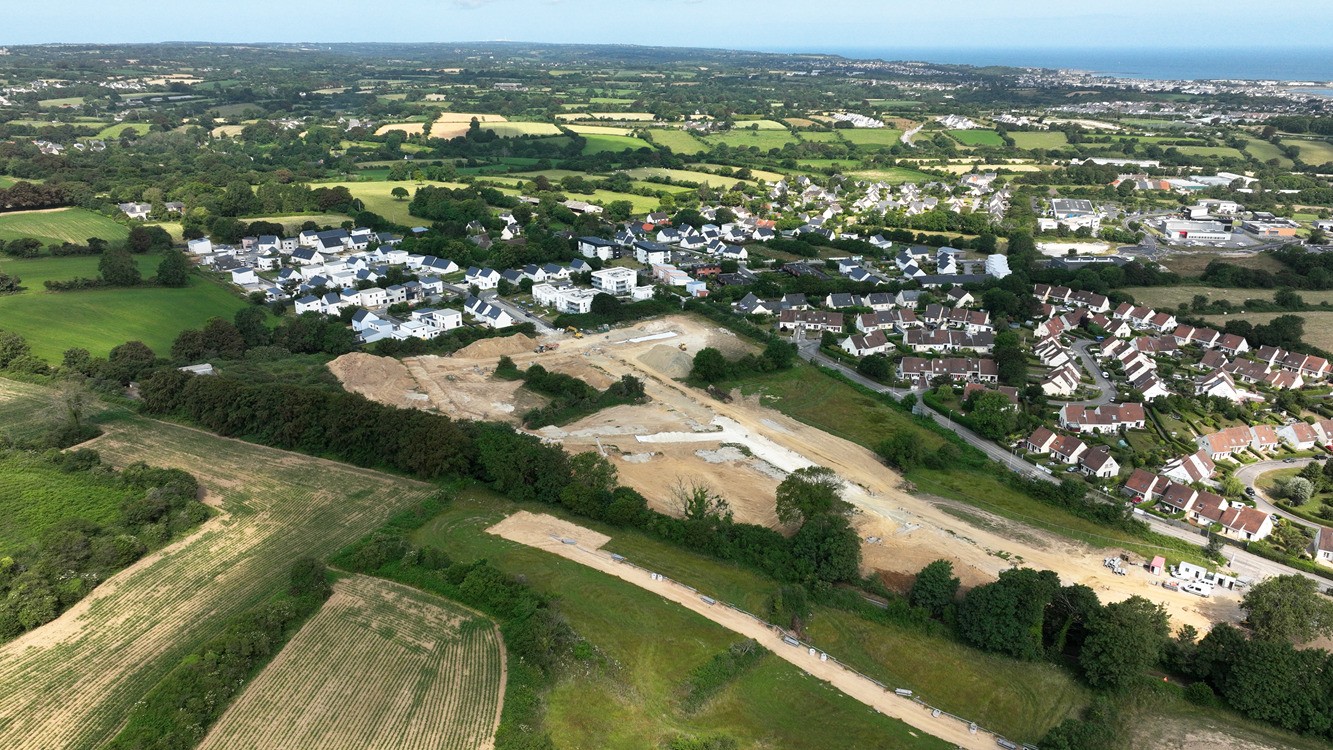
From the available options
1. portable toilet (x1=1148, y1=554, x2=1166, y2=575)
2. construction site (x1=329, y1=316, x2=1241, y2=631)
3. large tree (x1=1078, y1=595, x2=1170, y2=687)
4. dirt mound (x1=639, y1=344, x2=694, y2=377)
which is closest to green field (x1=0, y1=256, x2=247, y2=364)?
construction site (x1=329, y1=316, x2=1241, y2=631)

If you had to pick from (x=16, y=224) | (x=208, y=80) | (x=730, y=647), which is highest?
(x=208, y=80)

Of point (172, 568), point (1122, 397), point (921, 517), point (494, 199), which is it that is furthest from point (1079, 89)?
point (172, 568)

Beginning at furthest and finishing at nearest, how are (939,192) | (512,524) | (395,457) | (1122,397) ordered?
(939,192), (1122,397), (395,457), (512,524)

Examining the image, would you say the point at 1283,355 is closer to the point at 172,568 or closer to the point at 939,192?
the point at 939,192

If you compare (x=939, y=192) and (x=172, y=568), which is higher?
(x=939, y=192)

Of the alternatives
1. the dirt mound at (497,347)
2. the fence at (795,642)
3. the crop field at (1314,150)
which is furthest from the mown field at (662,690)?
the crop field at (1314,150)

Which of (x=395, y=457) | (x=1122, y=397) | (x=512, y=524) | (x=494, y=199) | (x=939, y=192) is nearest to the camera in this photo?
Answer: (x=512, y=524)

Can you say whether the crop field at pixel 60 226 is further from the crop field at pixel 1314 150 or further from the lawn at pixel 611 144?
the crop field at pixel 1314 150
